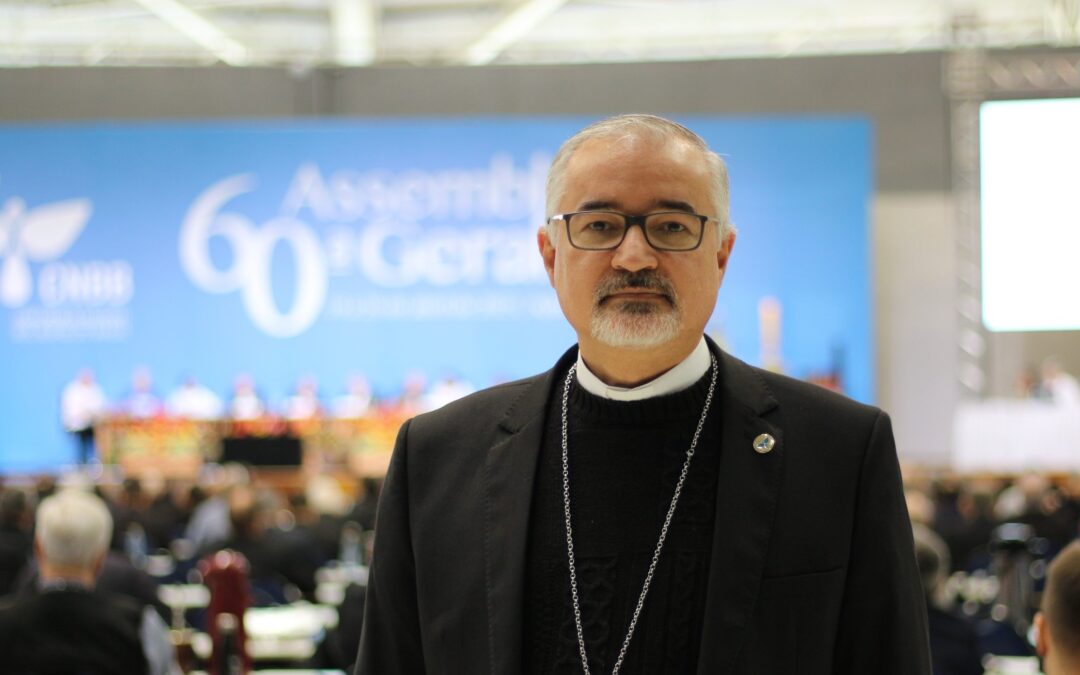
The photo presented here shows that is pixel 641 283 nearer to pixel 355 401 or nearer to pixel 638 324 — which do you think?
pixel 638 324

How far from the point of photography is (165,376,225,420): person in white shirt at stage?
16.8m

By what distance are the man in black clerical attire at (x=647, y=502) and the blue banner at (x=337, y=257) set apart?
1527 cm

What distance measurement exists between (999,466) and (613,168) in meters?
12.6

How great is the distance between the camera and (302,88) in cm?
1852

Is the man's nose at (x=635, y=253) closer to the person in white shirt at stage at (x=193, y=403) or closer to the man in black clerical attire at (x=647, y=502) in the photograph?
the man in black clerical attire at (x=647, y=502)

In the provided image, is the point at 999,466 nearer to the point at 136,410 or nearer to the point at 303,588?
the point at 303,588

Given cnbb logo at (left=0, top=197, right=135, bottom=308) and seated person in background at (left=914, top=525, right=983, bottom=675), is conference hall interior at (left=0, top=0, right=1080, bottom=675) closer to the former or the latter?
cnbb logo at (left=0, top=197, right=135, bottom=308)

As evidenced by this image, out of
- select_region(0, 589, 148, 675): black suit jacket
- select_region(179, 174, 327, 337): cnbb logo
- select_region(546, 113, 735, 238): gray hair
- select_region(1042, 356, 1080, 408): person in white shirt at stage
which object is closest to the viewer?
select_region(546, 113, 735, 238): gray hair

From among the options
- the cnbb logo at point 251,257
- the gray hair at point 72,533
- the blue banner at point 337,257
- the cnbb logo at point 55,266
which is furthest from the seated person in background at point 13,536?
the cnbb logo at point 55,266

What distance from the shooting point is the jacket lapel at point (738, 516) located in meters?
1.46

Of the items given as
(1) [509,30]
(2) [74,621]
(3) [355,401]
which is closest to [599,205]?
(2) [74,621]

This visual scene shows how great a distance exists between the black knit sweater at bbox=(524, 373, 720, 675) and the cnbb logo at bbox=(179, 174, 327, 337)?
52.3 feet

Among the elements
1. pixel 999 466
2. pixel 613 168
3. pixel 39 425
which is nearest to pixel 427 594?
pixel 613 168

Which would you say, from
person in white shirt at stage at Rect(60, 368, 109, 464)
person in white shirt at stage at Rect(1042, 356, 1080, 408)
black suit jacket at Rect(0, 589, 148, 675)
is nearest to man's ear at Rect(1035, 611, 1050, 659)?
black suit jacket at Rect(0, 589, 148, 675)
